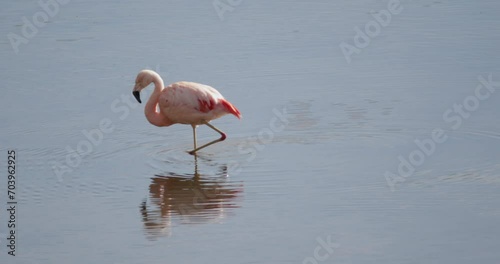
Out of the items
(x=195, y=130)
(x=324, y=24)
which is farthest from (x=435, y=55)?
(x=195, y=130)

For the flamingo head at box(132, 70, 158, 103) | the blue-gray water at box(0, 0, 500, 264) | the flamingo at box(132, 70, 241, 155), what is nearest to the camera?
the blue-gray water at box(0, 0, 500, 264)

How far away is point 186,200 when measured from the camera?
948cm

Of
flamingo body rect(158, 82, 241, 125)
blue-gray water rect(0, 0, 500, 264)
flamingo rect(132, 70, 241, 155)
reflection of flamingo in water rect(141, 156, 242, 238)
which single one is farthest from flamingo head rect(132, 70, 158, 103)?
reflection of flamingo in water rect(141, 156, 242, 238)

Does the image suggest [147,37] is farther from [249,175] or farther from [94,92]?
[249,175]

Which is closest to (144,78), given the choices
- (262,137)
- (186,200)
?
(262,137)

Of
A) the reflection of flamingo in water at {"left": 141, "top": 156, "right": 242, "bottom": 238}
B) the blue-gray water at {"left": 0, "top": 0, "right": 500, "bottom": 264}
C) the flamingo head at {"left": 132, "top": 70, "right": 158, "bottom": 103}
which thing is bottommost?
the reflection of flamingo in water at {"left": 141, "top": 156, "right": 242, "bottom": 238}

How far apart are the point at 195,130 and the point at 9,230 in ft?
10.8

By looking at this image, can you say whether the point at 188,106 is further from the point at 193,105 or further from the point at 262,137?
the point at 262,137

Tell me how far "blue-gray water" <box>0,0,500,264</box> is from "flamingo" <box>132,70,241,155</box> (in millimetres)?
276

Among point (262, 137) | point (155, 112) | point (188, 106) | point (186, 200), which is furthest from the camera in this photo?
point (155, 112)

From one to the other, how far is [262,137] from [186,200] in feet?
6.54

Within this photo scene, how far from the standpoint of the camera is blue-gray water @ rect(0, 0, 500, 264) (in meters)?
8.39

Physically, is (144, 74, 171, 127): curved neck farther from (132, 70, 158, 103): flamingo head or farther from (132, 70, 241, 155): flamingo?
(132, 70, 158, 103): flamingo head

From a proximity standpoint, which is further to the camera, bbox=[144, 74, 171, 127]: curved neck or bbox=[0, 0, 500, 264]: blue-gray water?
bbox=[144, 74, 171, 127]: curved neck
